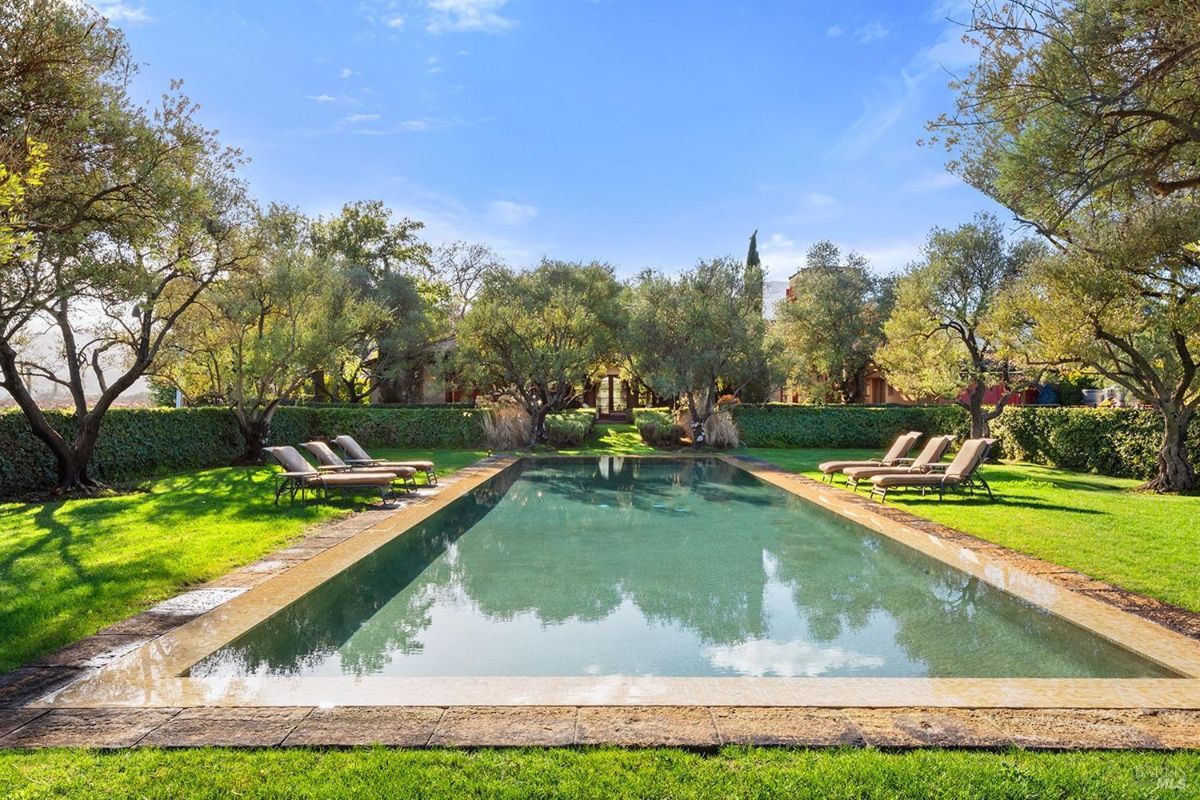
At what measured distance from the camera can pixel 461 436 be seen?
70.7 ft

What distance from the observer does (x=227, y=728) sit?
129 inches

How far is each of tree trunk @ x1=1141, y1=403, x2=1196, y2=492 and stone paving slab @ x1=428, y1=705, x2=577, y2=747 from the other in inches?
554

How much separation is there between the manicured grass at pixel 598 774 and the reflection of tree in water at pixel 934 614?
1.64 m

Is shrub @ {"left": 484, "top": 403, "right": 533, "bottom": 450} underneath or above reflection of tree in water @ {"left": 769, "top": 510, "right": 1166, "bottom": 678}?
above

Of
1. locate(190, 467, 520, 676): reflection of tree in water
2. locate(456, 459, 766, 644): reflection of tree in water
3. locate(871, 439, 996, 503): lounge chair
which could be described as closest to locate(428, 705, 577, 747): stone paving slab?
locate(190, 467, 520, 676): reflection of tree in water

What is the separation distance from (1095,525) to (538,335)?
1548cm

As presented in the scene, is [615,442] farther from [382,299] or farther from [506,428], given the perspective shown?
[382,299]

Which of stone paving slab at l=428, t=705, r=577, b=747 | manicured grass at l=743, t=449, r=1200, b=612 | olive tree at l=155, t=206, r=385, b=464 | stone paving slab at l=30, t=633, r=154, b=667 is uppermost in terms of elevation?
olive tree at l=155, t=206, r=385, b=464

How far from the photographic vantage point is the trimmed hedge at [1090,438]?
48.1ft

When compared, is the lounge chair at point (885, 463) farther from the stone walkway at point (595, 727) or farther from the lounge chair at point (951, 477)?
the stone walkway at point (595, 727)

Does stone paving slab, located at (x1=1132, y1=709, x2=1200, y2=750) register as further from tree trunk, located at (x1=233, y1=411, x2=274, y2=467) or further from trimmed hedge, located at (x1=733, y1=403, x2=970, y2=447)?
trimmed hedge, located at (x1=733, y1=403, x2=970, y2=447)

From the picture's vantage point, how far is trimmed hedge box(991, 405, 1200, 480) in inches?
577

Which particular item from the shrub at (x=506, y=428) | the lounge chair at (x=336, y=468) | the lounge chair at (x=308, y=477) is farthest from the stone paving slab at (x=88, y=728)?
the shrub at (x=506, y=428)

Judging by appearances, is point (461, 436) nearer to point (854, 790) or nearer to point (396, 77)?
point (396, 77)
